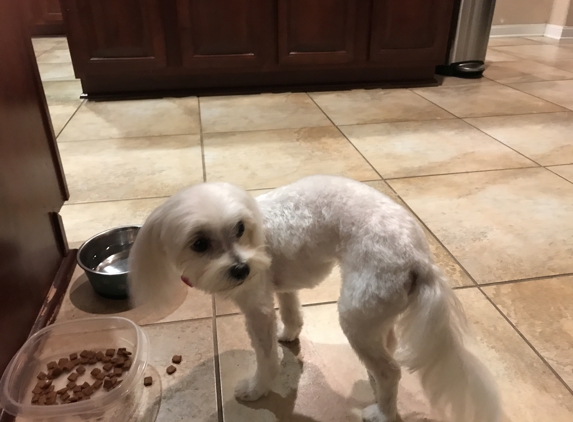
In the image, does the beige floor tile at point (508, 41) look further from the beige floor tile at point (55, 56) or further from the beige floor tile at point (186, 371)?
the beige floor tile at point (186, 371)

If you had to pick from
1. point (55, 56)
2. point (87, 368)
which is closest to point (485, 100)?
point (87, 368)

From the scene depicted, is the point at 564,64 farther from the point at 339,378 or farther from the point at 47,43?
the point at 47,43

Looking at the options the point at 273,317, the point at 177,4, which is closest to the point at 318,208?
the point at 273,317

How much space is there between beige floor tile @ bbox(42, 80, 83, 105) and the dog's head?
2443 mm

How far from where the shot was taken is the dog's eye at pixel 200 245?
91 centimetres

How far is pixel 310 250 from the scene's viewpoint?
99 cm

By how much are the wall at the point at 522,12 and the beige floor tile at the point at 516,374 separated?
4449 mm

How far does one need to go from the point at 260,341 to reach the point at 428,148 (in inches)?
63.8

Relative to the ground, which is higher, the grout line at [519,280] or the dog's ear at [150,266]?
the dog's ear at [150,266]

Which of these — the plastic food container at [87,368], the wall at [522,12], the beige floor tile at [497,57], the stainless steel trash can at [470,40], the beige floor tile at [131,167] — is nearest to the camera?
the plastic food container at [87,368]

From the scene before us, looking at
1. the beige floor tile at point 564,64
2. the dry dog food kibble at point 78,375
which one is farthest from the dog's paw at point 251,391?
the beige floor tile at point 564,64

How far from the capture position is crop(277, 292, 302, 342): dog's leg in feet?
3.97

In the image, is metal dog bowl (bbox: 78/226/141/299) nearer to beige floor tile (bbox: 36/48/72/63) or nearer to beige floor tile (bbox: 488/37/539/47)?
beige floor tile (bbox: 36/48/72/63)

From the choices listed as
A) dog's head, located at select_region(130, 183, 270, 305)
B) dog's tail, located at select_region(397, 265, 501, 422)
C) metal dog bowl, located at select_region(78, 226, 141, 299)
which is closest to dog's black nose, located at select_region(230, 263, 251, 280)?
dog's head, located at select_region(130, 183, 270, 305)
